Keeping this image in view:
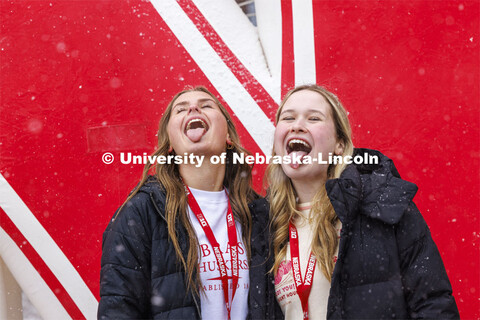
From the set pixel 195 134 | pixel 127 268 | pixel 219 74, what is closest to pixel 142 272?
pixel 127 268

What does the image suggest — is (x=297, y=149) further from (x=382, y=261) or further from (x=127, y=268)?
(x=127, y=268)

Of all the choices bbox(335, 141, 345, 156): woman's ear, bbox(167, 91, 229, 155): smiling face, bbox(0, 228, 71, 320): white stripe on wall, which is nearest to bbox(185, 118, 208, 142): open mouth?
bbox(167, 91, 229, 155): smiling face

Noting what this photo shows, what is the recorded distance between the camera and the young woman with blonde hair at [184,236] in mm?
1761

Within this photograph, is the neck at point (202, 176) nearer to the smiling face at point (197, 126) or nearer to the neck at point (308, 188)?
the smiling face at point (197, 126)

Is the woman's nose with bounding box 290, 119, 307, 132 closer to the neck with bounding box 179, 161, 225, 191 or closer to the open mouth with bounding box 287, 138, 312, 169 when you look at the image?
the open mouth with bounding box 287, 138, 312, 169

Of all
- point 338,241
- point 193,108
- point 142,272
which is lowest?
point 142,272

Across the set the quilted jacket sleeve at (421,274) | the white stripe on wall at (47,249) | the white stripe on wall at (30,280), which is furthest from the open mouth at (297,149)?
the white stripe on wall at (30,280)

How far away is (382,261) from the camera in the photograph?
1.70 metres

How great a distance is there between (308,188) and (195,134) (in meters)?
0.54

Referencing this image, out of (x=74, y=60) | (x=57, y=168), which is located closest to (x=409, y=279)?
(x=57, y=168)

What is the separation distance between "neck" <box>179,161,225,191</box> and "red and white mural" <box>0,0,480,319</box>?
0.50 meters

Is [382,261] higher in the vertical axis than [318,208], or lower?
lower

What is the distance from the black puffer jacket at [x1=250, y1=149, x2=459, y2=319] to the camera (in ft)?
5.43

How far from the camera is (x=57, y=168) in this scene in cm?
258
